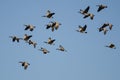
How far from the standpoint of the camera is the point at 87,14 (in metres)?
67.1

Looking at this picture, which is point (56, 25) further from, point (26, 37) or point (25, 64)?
point (25, 64)

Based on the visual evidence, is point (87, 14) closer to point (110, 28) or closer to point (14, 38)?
point (110, 28)

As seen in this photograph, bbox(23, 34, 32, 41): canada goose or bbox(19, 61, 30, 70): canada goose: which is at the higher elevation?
bbox(23, 34, 32, 41): canada goose

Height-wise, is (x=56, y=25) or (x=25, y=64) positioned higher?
(x=56, y=25)

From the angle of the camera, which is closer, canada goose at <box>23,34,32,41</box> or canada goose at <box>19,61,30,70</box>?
canada goose at <box>23,34,32,41</box>

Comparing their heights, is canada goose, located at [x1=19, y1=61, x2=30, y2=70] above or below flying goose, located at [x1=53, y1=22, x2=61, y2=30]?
below

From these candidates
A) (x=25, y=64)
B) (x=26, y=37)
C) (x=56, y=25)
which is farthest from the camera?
(x=25, y=64)

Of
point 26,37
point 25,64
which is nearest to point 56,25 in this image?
point 26,37

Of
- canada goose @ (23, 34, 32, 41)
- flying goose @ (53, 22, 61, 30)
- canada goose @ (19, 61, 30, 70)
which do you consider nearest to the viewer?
flying goose @ (53, 22, 61, 30)

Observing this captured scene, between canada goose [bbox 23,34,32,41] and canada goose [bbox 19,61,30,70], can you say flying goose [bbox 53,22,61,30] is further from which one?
canada goose [bbox 19,61,30,70]

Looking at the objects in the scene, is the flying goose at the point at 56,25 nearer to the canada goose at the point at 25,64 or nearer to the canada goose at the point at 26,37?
the canada goose at the point at 26,37

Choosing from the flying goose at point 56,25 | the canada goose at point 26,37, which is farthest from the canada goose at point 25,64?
the flying goose at point 56,25

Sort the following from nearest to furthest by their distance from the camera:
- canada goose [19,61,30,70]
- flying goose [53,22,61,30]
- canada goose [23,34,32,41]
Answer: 1. flying goose [53,22,61,30]
2. canada goose [23,34,32,41]
3. canada goose [19,61,30,70]

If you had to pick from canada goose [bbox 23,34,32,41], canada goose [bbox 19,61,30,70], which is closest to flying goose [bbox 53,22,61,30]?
canada goose [bbox 23,34,32,41]
